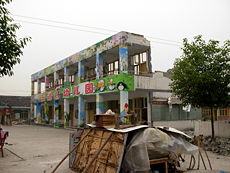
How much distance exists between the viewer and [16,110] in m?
47.5

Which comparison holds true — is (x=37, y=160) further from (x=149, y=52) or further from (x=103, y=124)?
(x=149, y=52)

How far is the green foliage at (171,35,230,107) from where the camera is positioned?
472 inches

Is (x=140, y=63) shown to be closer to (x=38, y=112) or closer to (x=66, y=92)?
(x=66, y=92)

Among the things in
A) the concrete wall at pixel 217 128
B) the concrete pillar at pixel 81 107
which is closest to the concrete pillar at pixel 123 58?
the concrete wall at pixel 217 128

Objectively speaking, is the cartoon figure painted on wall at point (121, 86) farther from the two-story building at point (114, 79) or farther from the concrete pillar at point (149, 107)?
the concrete pillar at point (149, 107)

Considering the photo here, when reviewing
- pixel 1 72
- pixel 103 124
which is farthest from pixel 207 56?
pixel 1 72

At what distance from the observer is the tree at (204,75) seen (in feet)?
39.3

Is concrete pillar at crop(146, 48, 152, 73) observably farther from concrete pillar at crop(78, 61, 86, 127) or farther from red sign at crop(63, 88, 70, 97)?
red sign at crop(63, 88, 70, 97)

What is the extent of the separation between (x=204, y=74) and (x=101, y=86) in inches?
378

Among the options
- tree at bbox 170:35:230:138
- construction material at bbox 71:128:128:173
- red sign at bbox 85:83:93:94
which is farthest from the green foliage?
red sign at bbox 85:83:93:94

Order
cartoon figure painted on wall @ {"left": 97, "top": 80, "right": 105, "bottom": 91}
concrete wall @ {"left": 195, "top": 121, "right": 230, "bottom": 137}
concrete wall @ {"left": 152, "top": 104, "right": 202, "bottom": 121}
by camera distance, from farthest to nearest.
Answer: cartoon figure painted on wall @ {"left": 97, "top": 80, "right": 105, "bottom": 91}, concrete wall @ {"left": 152, "top": 104, "right": 202, "bottom": 121}, concrete wall @ {"left": 195, "top": 121, "right": 230, "bottom": 137}

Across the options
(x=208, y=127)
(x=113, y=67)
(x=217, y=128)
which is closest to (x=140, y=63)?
(x=113, y=67)

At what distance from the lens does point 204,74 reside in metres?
11.8

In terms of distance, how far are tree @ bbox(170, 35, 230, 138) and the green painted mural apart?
4.86 meters
